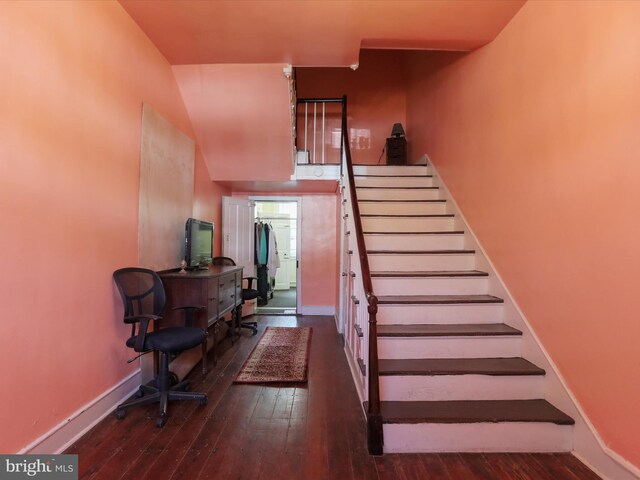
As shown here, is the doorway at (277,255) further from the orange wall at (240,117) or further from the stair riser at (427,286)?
the stair riser at (427,286)

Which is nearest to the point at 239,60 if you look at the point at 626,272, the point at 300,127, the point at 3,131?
the point at 3,131

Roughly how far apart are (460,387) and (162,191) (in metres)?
2.91

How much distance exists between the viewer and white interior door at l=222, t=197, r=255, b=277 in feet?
15.7

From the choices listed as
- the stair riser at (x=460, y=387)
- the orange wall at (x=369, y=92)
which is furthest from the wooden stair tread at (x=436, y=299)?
the orange wall at (x=369, y=92)

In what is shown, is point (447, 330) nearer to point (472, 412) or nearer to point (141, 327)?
point (472, 412)

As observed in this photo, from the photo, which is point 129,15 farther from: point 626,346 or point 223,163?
point 626,346

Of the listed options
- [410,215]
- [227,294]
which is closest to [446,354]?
[410,215]

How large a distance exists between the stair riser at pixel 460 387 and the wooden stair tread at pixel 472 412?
4 centimetres

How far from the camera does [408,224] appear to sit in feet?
11.6

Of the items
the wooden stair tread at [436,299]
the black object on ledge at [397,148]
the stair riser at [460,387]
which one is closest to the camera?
the stair riser at [460,387]

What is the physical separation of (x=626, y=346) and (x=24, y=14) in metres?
3.37

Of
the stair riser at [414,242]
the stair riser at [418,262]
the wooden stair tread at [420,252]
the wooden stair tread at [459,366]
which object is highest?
the stair riser at [414,242]

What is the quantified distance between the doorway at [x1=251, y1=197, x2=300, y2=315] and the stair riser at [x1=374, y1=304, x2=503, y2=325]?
10.0ft

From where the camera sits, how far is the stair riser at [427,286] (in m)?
2.82
